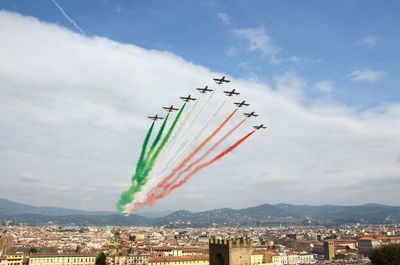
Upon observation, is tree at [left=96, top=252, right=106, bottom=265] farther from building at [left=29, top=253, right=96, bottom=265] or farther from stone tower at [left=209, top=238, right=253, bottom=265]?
stone tower at [left=209, top=238, right=253, bottom=265]

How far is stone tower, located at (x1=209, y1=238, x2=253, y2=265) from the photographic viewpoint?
58.0 m

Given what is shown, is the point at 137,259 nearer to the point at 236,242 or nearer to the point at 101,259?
the point at 101,259

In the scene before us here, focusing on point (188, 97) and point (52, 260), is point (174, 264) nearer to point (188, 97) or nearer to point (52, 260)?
point (52, 260)

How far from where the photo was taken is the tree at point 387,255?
7569cm

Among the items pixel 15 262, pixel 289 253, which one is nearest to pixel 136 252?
pixel 15 262

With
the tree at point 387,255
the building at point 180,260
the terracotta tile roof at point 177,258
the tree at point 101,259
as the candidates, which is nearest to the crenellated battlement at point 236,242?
the tree at point 387,255

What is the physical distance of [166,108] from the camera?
7662 cm

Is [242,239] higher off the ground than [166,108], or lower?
lower

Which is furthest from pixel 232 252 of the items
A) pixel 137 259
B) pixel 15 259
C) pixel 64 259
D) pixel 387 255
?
pixel 15 259

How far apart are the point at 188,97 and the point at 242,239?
27612mm

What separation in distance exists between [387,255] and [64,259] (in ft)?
402

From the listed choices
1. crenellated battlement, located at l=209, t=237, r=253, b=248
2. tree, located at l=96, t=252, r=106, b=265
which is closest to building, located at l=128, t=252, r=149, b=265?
tree, located at l=96, t=252, r=106, b=265

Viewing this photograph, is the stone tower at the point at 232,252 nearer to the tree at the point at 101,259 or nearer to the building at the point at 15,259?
the tree at the point at 101,259

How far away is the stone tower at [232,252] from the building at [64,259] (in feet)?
373
